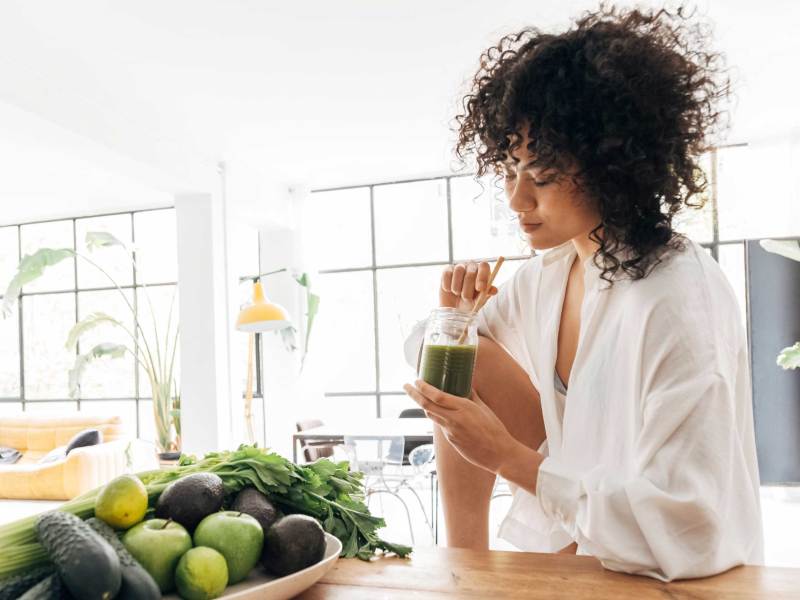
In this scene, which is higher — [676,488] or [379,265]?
[379,265]

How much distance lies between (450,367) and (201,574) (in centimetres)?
54

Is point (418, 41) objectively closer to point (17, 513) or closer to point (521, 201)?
point (521, 201)

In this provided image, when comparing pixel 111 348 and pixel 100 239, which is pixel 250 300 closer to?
pixel 111 348

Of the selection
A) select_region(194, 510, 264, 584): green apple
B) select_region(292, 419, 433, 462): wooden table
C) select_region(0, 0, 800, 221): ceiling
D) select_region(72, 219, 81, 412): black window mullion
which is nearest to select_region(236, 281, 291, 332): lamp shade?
select_region(292, 419, 433, 462): wooden table

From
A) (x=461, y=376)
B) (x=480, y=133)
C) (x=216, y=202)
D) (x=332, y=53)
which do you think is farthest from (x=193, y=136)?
(x=461, y=376)

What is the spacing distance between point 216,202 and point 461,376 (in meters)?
5.29

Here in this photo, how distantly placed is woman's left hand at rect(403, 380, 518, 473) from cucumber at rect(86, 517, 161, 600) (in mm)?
486

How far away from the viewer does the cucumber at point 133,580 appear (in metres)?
0.74

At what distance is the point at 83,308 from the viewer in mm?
8625

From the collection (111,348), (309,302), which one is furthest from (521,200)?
(309,302)

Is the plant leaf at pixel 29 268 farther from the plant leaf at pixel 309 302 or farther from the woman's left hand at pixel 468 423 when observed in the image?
the woman's left hand at pixel 468 423

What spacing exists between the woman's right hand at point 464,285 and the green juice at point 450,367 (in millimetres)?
162

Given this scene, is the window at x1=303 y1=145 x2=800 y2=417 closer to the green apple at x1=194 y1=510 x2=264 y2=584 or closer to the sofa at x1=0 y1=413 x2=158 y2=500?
the sofa at x1=0 y1=413 x2=158 y2=500

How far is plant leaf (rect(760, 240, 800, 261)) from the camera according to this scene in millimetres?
5359
